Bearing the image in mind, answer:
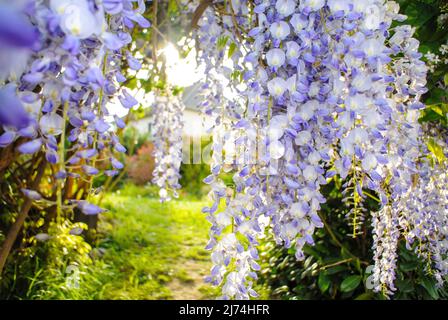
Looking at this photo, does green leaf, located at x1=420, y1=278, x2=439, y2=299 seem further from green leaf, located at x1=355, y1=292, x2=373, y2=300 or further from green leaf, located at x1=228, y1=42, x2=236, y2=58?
green leaf, located at x1=228, y1=42, x2=236, y2=58

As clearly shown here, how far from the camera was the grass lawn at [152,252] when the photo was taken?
341cm

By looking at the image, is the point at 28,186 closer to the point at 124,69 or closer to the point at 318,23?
the point at 124,69

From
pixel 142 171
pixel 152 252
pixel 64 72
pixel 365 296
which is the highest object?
pixel 142 171

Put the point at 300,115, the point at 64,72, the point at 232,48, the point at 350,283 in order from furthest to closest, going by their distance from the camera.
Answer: the point at 350,283, the point at 232,48, the point at 300,115, the point at 64,72

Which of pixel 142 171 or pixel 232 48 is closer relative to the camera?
pixel 232 48

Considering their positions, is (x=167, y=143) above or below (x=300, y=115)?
above

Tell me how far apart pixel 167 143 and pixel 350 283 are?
1230 mm

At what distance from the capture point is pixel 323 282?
8.24ft

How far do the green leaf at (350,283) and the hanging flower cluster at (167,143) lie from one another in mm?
999

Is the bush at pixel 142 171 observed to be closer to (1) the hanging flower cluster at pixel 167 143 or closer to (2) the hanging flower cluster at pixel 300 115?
(1) the hanging flower cluster at pixel 167 143

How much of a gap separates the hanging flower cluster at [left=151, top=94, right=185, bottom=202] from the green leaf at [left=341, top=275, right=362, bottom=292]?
1.00 metres

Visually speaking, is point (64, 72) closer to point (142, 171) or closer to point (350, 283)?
point (350, 283)

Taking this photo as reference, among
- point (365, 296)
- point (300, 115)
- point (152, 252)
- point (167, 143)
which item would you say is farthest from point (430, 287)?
point (152, 252)

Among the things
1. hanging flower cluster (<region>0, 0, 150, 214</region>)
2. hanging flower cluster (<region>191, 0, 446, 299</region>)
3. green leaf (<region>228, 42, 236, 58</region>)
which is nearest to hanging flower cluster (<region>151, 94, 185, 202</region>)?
green leaf (<region>228, 42, 236, 58</region>)
